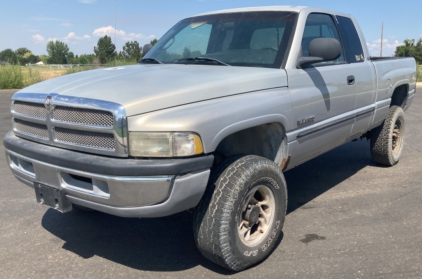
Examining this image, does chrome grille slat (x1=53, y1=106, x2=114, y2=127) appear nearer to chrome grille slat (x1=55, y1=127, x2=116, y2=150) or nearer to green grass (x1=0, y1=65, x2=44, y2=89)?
chrome grille slat (x1=55, y1=127, x2=116, y2=150)

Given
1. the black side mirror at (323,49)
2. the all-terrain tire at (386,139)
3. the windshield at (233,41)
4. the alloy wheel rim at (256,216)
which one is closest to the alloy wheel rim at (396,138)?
the all-terrain tire at (386,139)

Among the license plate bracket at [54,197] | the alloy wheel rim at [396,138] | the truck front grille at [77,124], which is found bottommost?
the alloy wheel rim at [396,138]

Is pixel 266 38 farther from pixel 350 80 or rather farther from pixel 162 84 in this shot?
pixel 162 84

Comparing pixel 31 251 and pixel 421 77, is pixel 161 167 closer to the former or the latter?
pixel 31 251

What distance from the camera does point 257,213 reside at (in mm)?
3090

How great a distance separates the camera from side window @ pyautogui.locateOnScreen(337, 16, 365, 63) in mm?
4613

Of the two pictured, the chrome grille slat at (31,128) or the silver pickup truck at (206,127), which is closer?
the silver pickup truck at (206,127)

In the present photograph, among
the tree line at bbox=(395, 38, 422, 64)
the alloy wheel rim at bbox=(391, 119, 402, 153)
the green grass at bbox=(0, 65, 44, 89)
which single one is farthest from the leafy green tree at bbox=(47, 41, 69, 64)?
the alloy wheel rim at bbox=(391, 119, 402, 153)

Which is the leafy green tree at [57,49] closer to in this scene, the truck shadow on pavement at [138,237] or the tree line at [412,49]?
the tree line at [412,49]

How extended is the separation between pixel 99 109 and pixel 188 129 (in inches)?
22.2

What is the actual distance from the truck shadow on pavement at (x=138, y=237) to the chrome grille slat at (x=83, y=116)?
3.80 feet

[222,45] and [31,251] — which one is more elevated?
[222,45]

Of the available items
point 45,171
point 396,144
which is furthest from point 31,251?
point 396,144

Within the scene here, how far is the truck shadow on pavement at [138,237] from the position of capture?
316 centimetres
